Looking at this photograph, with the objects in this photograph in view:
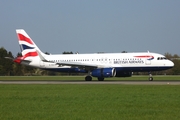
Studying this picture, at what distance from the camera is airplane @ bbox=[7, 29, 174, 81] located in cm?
5231

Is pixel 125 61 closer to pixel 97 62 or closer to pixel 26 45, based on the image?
pixel 97 62

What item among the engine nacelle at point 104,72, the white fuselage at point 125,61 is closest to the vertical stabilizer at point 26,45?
the white fuselage at point 125,61

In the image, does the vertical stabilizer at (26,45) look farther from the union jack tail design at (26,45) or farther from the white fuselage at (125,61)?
the white fuselage at (125,61)

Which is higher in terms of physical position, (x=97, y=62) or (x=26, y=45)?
(x=26, y=45)

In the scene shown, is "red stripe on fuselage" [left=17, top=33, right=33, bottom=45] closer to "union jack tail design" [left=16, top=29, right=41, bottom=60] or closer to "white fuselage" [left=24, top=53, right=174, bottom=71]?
"union jack tail design" [left=16, top=29, right=41, bottom=60]

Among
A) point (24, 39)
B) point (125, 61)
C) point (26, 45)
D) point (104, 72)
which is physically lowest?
point (104, 72)

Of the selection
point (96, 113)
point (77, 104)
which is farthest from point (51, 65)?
point (96, 113)

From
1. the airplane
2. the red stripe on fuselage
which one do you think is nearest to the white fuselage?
the airplane

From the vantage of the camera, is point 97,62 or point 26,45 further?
point 26,45

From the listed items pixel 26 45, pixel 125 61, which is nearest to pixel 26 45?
pixel 26 45

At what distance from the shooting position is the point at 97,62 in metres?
55.1

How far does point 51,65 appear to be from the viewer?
191 ft

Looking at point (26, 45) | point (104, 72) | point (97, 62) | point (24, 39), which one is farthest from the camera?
point (24, 39)

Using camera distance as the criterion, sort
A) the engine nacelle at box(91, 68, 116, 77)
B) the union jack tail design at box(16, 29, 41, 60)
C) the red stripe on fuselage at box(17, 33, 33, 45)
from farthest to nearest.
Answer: the red stripe on fuselage at box(17, 33, 33, 45), the union jack tail design at box(16, 29, 41, 60), the engine nacelle at box(91, 68, 116, 77)
